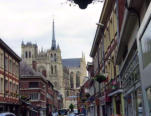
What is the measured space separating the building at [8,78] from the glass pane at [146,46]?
31.1 meters

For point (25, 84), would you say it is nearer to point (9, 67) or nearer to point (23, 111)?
point (23, 111)

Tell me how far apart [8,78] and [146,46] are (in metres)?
36.4

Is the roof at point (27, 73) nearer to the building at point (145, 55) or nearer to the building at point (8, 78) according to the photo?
the building at point (8, 78)

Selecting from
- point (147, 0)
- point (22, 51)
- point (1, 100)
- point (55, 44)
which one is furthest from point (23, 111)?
point (55, 44)

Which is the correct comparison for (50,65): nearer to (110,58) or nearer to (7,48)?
(7,48)

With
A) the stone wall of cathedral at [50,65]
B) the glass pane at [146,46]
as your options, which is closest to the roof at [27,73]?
the glass pane at [146,46]

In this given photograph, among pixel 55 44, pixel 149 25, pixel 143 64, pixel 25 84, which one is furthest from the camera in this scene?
pixel 55 44

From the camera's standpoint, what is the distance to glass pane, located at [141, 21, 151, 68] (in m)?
4.17

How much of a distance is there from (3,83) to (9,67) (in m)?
3.94

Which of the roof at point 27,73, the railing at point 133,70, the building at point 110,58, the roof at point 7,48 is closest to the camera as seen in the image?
the railing at point 133,70

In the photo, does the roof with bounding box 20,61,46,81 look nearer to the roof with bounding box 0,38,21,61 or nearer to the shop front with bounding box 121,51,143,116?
the roof with bounding box 0,38,21,61

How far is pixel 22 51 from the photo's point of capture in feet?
586

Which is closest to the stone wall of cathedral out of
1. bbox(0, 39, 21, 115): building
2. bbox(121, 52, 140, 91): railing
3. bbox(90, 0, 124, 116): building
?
bbox(0, 39, 21, 115): building

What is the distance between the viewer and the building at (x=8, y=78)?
36.5 m
